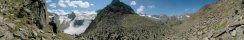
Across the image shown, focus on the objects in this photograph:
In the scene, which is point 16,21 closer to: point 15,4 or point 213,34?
point 15,4

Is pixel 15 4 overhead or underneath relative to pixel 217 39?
overhead

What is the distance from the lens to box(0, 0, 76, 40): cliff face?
142 ft

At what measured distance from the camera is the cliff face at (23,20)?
43.2 m

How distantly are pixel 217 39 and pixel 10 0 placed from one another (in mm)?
32934

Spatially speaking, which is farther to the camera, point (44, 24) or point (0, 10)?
point (44, 24)

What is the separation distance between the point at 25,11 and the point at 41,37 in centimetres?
606

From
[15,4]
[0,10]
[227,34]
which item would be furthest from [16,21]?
[227,34]

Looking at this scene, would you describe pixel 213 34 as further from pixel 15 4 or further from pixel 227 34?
pixel 15 4

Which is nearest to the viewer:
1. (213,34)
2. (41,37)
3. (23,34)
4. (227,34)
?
(23,34)

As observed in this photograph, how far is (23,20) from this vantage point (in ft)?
163

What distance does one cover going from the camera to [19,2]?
53938 mm

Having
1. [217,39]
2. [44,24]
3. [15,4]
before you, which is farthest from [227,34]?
[15,4]

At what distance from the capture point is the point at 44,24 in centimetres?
5494

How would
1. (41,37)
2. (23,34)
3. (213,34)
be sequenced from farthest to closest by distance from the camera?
(213,34)
(41,37)
(23,34)
